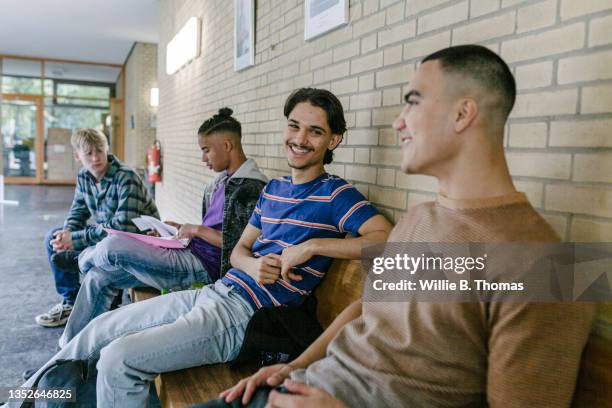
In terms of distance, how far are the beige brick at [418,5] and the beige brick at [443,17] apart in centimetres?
3

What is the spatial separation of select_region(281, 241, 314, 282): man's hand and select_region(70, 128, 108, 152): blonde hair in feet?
6.80

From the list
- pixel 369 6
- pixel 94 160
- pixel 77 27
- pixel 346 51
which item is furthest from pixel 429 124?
pixel 77 27

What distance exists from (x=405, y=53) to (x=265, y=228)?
93 centimetres

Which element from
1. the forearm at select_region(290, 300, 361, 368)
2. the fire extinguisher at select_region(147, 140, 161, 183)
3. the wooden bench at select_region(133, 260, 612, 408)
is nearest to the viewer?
the wooden bench at select_region(133, 260, 612, 408)

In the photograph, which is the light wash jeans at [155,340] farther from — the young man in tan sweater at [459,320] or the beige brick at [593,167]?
the beige brick at [593,167]

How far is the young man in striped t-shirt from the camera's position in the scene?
67.2 inches

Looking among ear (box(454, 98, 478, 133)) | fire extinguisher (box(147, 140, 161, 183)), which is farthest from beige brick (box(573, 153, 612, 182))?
fire extinguisher (box(147, 140, 161, 183))

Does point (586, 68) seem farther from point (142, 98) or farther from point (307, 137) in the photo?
point (142, 98)

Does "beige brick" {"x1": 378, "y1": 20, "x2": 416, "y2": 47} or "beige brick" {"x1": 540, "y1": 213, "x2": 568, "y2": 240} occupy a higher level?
"beige brick" {"x1": 378, "y1": 20, "x2": 416, "y2": 47}

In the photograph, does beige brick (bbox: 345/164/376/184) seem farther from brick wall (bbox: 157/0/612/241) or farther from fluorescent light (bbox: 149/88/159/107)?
fluorescent light (bbox: 149/88/159/107)

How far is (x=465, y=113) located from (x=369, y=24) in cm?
115

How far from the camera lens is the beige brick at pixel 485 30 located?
1.46 metres

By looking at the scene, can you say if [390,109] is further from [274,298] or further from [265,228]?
[274,298]

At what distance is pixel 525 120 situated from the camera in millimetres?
1413
